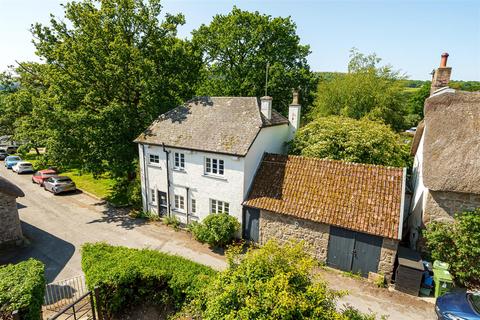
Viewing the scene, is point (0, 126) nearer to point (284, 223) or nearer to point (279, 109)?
point (279, 109)

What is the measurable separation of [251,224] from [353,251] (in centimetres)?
588

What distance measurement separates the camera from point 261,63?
104 feet

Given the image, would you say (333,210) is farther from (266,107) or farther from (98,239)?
(98,239)

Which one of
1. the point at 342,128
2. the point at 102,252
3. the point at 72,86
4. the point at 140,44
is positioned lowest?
the point at 102,252

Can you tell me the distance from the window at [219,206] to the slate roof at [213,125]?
348 cm

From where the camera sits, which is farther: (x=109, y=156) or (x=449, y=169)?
(x=109, y=156)

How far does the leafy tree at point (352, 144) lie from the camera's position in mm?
17875

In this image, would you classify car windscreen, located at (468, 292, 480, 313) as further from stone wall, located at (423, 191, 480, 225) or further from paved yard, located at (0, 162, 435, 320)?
stone wall, located at (423, 191, 480, 225)

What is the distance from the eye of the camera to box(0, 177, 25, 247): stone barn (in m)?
15.5

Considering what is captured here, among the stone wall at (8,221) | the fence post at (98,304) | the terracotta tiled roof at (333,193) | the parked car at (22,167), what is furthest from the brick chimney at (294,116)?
the parked car at (22,167)

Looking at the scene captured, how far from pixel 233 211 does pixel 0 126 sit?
1679 inches

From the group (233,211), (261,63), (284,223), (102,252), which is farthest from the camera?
(261,63)

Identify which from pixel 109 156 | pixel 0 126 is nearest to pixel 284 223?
pixel 109 156

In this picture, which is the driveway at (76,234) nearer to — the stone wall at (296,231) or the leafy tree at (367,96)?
the stone wall at (296,231)
